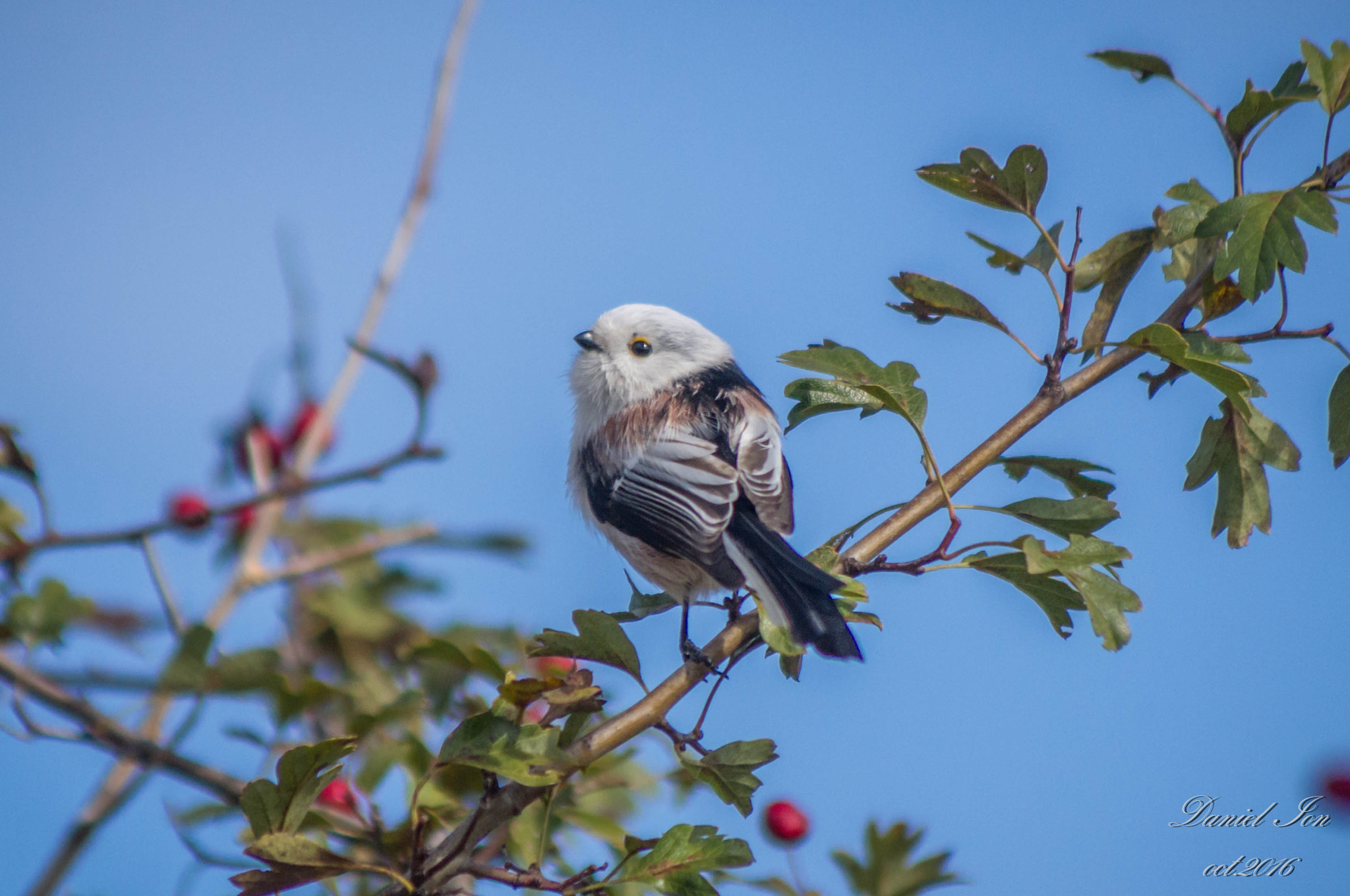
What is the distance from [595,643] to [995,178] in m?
0.97

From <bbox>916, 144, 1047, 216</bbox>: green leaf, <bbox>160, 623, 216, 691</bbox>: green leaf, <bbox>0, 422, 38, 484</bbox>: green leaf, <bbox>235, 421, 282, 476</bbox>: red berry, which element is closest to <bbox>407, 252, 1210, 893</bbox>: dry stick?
<bbox>916, 144, 1047, 216</bbox>: green leaf

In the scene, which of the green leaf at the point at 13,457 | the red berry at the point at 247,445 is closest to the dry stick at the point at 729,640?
the red berry at the point at 247,445

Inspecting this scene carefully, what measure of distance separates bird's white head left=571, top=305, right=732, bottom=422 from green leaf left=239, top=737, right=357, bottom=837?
144cm

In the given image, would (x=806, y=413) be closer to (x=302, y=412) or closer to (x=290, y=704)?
(x=290, y=704)

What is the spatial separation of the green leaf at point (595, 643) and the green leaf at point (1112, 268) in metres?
0.91

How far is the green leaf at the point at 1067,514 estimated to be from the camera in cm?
153

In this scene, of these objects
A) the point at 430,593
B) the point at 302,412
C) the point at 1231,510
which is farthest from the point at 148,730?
the point at 1231,510

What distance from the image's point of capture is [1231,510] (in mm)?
1716

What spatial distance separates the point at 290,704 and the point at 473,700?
11.6 inches

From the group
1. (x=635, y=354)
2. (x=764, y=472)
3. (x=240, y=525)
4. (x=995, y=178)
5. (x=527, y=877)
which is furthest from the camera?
(x=635, y=354)

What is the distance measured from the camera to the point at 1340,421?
1.62m

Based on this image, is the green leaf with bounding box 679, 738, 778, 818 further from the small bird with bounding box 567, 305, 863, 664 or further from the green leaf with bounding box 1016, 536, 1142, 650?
the green leaf with bounding box 1016, 536, 1142, 650

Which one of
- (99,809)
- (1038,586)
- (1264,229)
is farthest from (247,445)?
(1264,229)

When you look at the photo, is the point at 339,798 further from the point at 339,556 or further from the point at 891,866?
the point at 891,866
